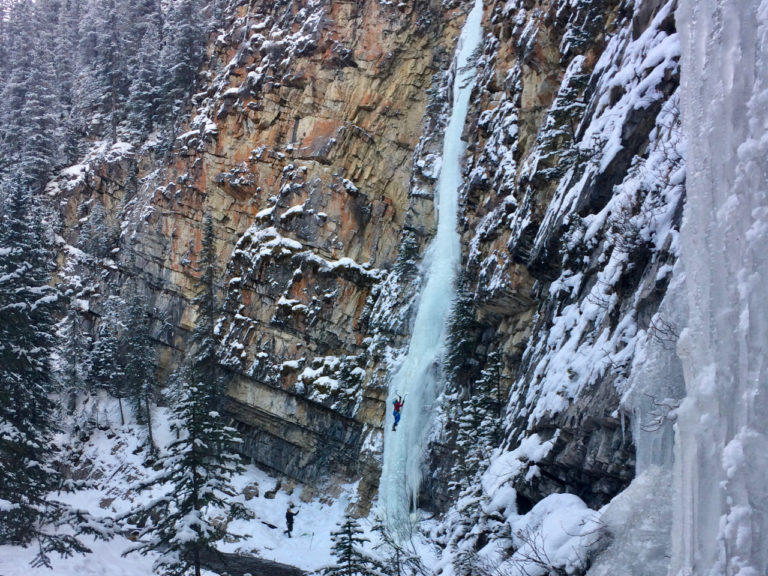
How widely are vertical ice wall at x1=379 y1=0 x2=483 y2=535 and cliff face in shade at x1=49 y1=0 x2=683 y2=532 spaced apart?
101 centimetres

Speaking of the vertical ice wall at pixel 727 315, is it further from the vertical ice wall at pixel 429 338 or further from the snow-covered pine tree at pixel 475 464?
the vertical ice wall at pixel 429 338

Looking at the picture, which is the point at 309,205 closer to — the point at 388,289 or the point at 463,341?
the point at 388,289

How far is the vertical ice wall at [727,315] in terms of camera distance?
3580 mm

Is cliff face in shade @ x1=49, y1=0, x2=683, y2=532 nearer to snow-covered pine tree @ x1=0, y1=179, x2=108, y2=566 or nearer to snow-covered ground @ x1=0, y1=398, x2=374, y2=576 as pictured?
snow-covered ground @ x1=0, y1=398, x2=374, y2=576

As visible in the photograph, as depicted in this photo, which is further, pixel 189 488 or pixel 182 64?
pixel 182 64

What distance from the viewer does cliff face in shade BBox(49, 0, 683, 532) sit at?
8352 millimetres

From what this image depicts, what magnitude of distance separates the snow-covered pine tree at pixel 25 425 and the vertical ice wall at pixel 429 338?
997cm

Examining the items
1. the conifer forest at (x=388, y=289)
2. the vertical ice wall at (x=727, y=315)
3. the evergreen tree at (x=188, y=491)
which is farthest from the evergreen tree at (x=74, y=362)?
the vertical ice wall at (x=727, y=315)

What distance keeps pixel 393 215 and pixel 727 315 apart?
25.1 metres

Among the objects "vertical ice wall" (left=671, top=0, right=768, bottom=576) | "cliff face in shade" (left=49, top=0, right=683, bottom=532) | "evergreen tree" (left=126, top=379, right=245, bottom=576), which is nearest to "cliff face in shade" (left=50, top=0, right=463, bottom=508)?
"cliff face in shade" (left=49, top=0, right=683, bottom=532)

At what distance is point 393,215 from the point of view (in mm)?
28812

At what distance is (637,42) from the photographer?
31.8 ft

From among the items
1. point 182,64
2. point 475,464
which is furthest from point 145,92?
point 475,464

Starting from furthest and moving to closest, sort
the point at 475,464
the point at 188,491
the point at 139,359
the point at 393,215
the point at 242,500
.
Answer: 1. the point at 139,359
2. the point at 393,215
3. the point at 242,500
4. the point at 475,464
5. the point at 188,491
